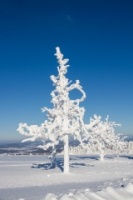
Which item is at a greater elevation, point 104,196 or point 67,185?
point 104,196

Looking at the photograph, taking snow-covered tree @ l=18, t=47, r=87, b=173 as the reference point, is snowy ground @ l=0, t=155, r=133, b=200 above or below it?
below

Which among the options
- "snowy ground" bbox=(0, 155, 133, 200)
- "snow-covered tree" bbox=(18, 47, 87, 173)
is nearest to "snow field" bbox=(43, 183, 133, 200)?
"snowy ground" bbox=(0, 155, 133, 200)

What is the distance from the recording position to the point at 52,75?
91.9 feet

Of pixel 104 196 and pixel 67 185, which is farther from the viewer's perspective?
pixel 67 185

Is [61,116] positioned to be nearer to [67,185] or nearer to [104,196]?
[67,185]

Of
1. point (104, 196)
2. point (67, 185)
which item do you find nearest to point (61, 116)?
point (67, 185)

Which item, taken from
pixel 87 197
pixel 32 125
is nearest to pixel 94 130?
pixel 32 125

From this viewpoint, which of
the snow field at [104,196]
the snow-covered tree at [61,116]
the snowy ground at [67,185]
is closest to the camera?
the snow field at [104,196]

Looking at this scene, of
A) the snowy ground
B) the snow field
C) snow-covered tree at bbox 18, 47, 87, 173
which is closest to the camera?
the snow field

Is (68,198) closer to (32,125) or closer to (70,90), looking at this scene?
(32,125)

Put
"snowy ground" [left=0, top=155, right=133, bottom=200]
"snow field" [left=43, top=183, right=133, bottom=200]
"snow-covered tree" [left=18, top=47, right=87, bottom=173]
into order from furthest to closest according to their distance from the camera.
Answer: "snow-covered tree" [left=18, top=47, right=87, bottom=173], "snowy ground" [left=0, top=155, right=133, bottom=200], "snow field" [left=43, top=183, right=133, bottom=200]

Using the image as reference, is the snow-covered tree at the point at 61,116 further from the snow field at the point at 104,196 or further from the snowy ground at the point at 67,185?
the snow field at the point at 104,196

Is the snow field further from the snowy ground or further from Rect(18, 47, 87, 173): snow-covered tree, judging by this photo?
Rect(18, 47, 87, 173): snow-covered tree

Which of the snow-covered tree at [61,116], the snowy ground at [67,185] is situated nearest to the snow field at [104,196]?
the snowy ground at [67,185]
